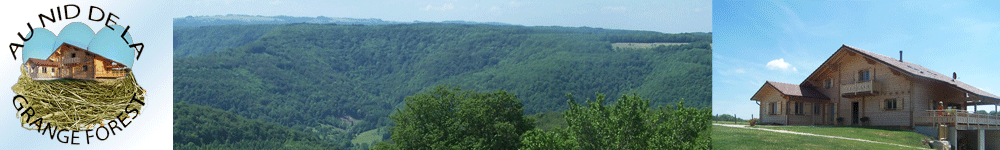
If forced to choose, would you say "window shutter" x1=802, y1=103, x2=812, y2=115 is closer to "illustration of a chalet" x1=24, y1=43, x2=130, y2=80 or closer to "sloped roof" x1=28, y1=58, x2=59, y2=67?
"illustration of a chalet" x1=24, y1=43, x2=130, y2=80

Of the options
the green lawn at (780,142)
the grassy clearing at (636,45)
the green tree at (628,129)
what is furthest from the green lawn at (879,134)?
the grassy clearing at (636,45)

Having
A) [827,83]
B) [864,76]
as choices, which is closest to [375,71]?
[827,83]

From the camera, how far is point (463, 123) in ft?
43.0

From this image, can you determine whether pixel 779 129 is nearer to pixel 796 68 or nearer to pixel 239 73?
pixel 796 68

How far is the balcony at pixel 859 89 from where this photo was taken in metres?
5.41

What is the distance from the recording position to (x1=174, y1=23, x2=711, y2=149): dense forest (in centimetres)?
4084

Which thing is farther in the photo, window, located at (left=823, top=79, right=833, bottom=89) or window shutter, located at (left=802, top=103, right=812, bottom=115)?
window shutter, located at (left=802, top=103, right=812, bottom=115)

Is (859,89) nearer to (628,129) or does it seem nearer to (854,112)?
(854,112)

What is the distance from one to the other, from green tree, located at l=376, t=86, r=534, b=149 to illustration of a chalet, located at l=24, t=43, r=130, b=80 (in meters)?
7.85

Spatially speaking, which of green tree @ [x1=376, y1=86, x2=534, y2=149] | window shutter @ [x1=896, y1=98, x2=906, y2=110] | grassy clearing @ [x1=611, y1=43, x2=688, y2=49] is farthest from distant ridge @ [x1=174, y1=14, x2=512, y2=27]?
window shutter @ [x1=896, y1=98, x2=906, y2=110]

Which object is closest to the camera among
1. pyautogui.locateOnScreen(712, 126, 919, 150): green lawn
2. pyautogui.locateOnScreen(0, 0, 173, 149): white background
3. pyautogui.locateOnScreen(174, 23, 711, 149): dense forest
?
pyautogui.locateOnScreen(0, 0, 173, 149): white background

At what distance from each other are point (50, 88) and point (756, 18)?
5027mm

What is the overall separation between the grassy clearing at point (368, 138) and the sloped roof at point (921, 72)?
3628 cm

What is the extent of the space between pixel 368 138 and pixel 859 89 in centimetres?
3756
